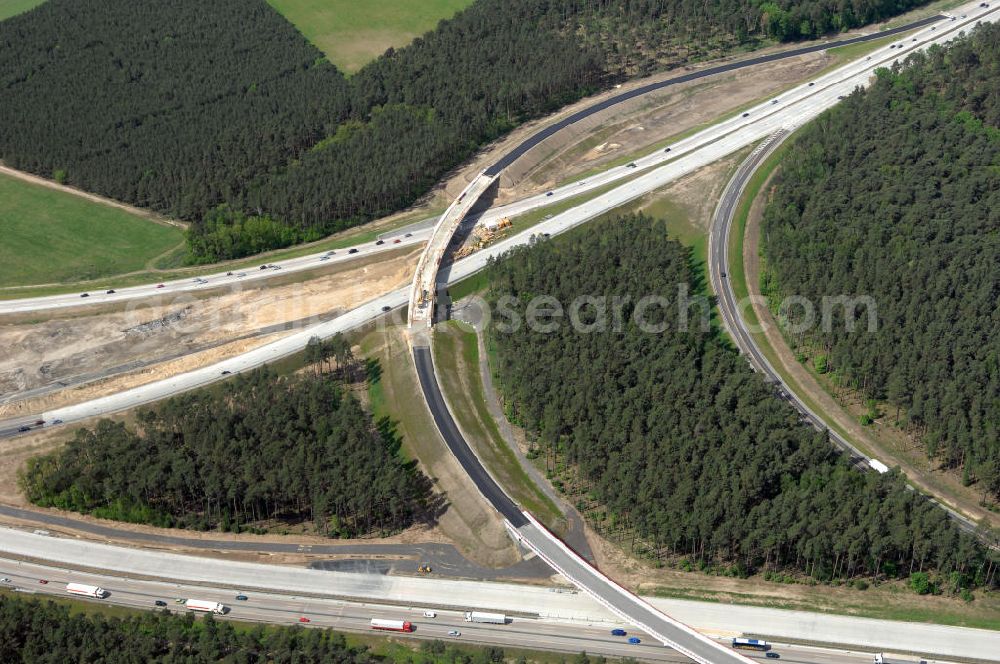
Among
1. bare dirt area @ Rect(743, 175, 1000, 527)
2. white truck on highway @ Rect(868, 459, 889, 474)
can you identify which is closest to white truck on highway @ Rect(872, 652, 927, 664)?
bare dirt area @ Rect(743, 175, 1000, 527)

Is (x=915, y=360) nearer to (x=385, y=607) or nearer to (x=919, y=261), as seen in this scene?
(x=919, y=261)

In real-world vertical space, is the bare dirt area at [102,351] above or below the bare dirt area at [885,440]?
above

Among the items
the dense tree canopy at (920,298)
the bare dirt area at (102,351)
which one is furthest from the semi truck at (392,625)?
the dense tree canopy at (920,298)

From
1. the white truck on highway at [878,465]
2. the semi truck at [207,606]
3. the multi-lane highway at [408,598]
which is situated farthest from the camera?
the white truck on highway at [878,465]

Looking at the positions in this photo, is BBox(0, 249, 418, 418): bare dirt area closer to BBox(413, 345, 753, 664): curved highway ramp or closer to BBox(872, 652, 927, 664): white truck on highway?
BBox(413, 345, 753, 664): curved highway ramp

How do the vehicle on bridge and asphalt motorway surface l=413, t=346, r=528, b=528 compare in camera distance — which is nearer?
the vehicle on bridge

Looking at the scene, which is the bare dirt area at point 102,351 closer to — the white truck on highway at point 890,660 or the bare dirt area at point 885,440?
the bare dirt area at point 885,440
